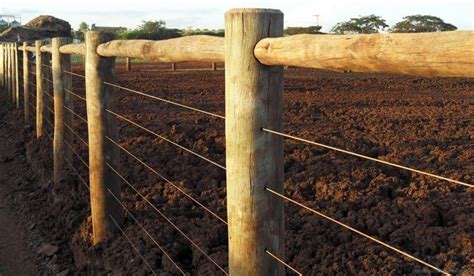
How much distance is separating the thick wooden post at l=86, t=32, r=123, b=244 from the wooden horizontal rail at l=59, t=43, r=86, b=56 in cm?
58

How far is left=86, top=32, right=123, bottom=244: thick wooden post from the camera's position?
14.7ft

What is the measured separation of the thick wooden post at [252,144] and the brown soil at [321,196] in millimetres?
1246

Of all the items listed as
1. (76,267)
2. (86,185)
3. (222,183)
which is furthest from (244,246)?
(86,185)

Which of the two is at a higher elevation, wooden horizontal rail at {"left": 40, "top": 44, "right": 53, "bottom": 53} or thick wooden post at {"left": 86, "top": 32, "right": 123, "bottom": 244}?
wooden horizontal rail at {"left": 40, "top": 44, "right": 53, "bottom": 53}

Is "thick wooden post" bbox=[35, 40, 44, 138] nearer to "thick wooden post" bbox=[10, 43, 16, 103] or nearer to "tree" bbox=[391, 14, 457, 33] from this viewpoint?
"thick wooden post" bbox=[10, 43, 16, 103]

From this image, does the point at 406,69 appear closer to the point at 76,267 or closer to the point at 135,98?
the point at 76,267

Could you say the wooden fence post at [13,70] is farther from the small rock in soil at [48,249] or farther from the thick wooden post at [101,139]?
the thick wooden post at [101,139]

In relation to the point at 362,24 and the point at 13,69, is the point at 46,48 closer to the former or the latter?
the point at 13,69

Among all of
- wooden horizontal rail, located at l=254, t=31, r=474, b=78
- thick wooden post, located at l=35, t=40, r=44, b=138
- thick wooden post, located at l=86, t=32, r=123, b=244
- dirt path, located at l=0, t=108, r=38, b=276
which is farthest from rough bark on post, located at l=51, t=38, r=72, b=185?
wooden horizontal rail, located at l=254, t=31, r=474, b=78

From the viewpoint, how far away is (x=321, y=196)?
202 inches

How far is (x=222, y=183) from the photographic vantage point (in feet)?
→ 18.0

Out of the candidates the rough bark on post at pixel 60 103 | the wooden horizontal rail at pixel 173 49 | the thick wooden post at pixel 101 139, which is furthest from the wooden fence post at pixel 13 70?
the wooden horizontal rail at pixel 173 49

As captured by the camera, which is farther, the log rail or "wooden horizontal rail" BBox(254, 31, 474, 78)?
the log rail

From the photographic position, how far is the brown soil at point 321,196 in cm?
391
